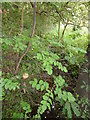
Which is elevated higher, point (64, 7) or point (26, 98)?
point (64, 7)

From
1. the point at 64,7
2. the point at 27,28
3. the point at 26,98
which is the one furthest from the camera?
the point at 27,28

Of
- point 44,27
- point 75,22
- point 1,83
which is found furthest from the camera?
point 75,22

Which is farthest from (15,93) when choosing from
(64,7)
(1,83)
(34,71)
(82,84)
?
(64,7)

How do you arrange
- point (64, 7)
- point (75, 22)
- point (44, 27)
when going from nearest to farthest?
point (64, 7) < point (44, 27) < point (75, 22)

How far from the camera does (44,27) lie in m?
1.88

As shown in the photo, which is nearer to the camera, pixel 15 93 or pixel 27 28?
pixel 15 93

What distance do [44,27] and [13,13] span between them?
49 centimetres

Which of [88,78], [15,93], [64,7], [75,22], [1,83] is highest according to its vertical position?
[64,7]

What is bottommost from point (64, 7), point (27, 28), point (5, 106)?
point (5, 106)

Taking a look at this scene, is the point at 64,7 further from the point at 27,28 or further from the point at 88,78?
the point at 88,78

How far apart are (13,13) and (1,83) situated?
1.14 meters

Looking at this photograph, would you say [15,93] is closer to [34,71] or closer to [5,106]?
[5,106]

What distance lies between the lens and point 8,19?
1.66 metres

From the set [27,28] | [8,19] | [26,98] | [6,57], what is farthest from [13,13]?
[26,98]
